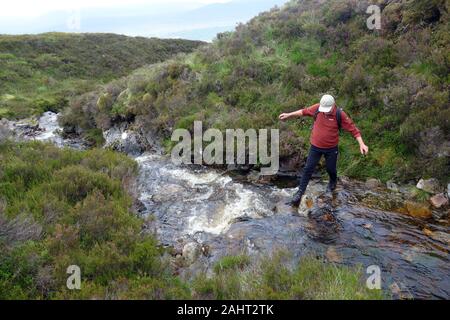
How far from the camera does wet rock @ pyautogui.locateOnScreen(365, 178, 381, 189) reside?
9078 millimetres

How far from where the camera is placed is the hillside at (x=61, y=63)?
29922 mm

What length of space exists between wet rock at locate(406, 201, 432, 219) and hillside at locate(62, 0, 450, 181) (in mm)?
1106

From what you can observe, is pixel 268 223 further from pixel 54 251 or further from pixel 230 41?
pixel 230 41

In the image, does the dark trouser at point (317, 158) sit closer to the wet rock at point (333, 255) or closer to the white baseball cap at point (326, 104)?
the white baseball cap at point (326, 104)

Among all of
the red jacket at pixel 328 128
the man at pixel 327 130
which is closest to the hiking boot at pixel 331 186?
the man at pixel 327 130

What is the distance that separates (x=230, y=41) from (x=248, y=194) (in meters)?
9.57

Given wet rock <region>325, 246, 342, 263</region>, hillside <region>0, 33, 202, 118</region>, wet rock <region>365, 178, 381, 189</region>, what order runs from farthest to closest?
1. hillside <region>0, 33, 202, 118</region>
2. wet rock <region>365, 178, 381, 189</region>
3. wet rock <region>325, 246, 342, 263</region>

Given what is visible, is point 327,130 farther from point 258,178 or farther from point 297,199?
point 258,178

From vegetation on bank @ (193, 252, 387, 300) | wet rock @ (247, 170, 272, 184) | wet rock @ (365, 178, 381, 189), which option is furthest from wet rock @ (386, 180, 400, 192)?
vegetation on bank @ (193, 252, 387, 300)

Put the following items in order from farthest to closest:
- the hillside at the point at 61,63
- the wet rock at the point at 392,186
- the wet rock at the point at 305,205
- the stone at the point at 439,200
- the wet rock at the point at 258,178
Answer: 1. the hillside at the point at 61,63
2. the wet rock at the point at 258,178
3. the wet rock at the point at 392,186
4. the wet rock at the point at 305,205
5. the stone at the point at 439,200

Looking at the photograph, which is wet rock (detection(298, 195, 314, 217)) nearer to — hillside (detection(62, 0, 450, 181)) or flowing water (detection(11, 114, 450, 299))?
flowing water (detection(11, 114, 450, 299))

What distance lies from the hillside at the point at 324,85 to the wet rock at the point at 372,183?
330 mm
